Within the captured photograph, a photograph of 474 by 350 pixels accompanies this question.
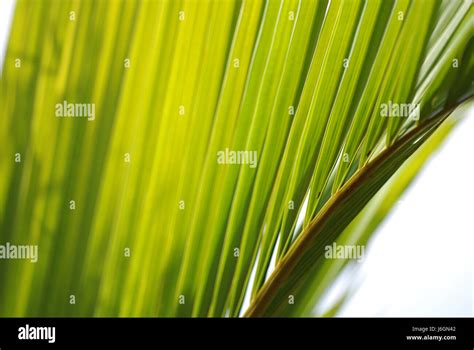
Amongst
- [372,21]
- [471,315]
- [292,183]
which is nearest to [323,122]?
[292,183]

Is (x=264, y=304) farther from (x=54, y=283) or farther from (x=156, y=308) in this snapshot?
(x=54, y=283)

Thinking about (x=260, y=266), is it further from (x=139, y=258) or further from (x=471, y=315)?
(x=471, y=315)

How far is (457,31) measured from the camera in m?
1.41

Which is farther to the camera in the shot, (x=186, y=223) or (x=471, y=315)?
(x=471, y=315)

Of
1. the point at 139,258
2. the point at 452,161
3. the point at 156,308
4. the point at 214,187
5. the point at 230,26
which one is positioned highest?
the point at 230,26

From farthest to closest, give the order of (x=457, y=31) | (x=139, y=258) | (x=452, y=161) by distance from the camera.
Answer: (x=452, y=161) < (x=457, y=31) < (x=139, y=258)

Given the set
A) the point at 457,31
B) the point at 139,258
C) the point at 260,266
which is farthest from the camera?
the point at 457,31

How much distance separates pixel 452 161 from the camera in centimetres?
159

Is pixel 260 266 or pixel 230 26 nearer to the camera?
pixel 260 266

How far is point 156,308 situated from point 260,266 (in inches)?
11.9

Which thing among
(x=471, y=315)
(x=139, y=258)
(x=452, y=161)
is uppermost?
(x=452, y=161)

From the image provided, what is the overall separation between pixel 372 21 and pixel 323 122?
315mm

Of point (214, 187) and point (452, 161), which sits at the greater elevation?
point (452, 161)

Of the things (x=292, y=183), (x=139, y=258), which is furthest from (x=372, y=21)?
(x=139, y=258)
